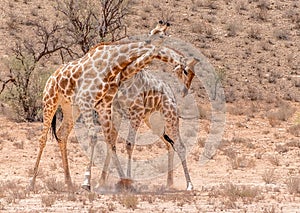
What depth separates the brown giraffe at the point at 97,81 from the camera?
10.6 metres

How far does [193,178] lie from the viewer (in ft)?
42.5

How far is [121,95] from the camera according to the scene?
12047 mm

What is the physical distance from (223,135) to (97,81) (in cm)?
875

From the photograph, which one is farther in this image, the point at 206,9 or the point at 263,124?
the point at 206,9

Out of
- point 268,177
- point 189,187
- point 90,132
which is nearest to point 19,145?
point 90,132

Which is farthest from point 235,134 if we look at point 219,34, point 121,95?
point 219,34

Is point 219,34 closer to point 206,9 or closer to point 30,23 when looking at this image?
point 206,9

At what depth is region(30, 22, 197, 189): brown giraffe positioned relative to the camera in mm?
10602

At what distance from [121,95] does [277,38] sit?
913 inches

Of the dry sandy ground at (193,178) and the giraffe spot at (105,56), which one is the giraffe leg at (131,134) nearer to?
the dry sandy ground at (193,178)

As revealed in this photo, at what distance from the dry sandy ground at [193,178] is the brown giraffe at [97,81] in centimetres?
92

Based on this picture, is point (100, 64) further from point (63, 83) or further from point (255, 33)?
point (255, 33)

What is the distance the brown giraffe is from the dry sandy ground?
0.92 meters

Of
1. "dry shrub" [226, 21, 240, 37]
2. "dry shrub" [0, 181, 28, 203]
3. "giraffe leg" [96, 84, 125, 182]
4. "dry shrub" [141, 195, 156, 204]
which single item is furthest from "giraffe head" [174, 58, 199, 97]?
"dry shrub" [226, 21, 240, 37]
